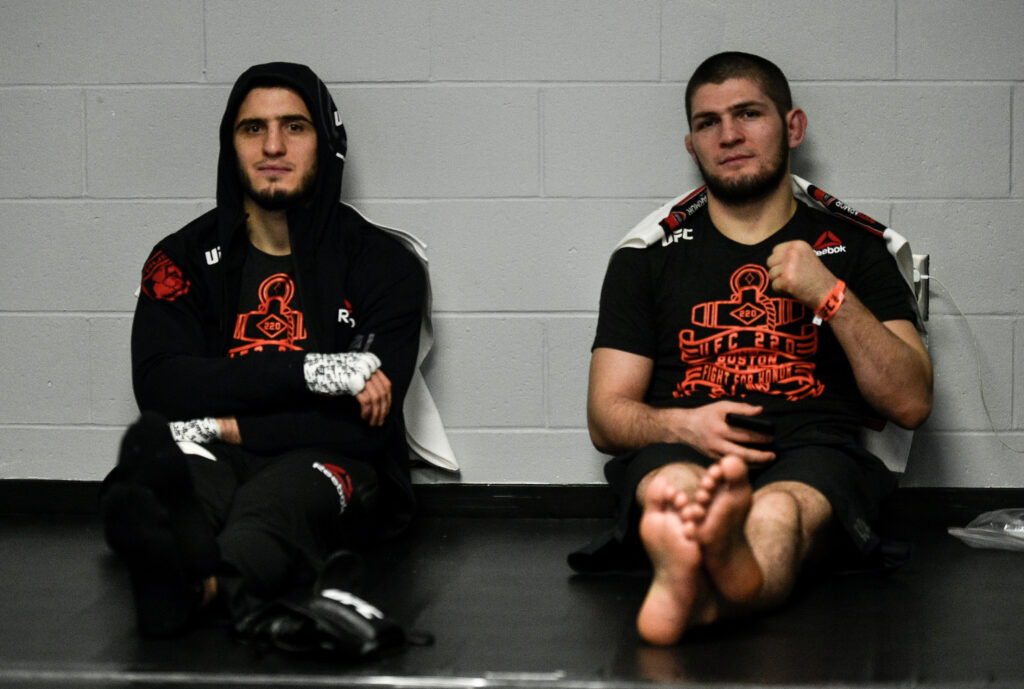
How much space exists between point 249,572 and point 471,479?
1.06 metres

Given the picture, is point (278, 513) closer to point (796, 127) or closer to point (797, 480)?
point (797, 480)

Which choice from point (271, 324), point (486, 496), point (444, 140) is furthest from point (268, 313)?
point (486, 496)

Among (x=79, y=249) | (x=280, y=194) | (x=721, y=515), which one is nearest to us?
(x=721, y=515)

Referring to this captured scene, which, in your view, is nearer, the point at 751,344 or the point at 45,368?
the point at 751,344

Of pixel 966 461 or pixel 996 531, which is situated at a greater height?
pixel 966 461

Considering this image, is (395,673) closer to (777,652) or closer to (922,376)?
(777,652)

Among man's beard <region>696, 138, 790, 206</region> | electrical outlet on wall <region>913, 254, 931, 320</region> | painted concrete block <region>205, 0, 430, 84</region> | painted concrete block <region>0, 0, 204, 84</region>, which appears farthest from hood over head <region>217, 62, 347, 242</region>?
electrical outlet on wall <region>913, 254, 931, 320</region>

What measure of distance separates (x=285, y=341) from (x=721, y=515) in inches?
50.2

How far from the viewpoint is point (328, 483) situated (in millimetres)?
2389

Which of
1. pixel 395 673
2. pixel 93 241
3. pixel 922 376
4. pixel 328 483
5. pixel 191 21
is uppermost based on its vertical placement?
pixel 191 21

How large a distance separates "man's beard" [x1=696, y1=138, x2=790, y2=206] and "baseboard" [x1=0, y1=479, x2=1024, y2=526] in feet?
2.93

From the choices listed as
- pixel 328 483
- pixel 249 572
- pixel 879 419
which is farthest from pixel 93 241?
pixel 879 419

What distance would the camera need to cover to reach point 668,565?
5.75 ft

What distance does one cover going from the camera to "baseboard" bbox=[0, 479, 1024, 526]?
293 centimetres
